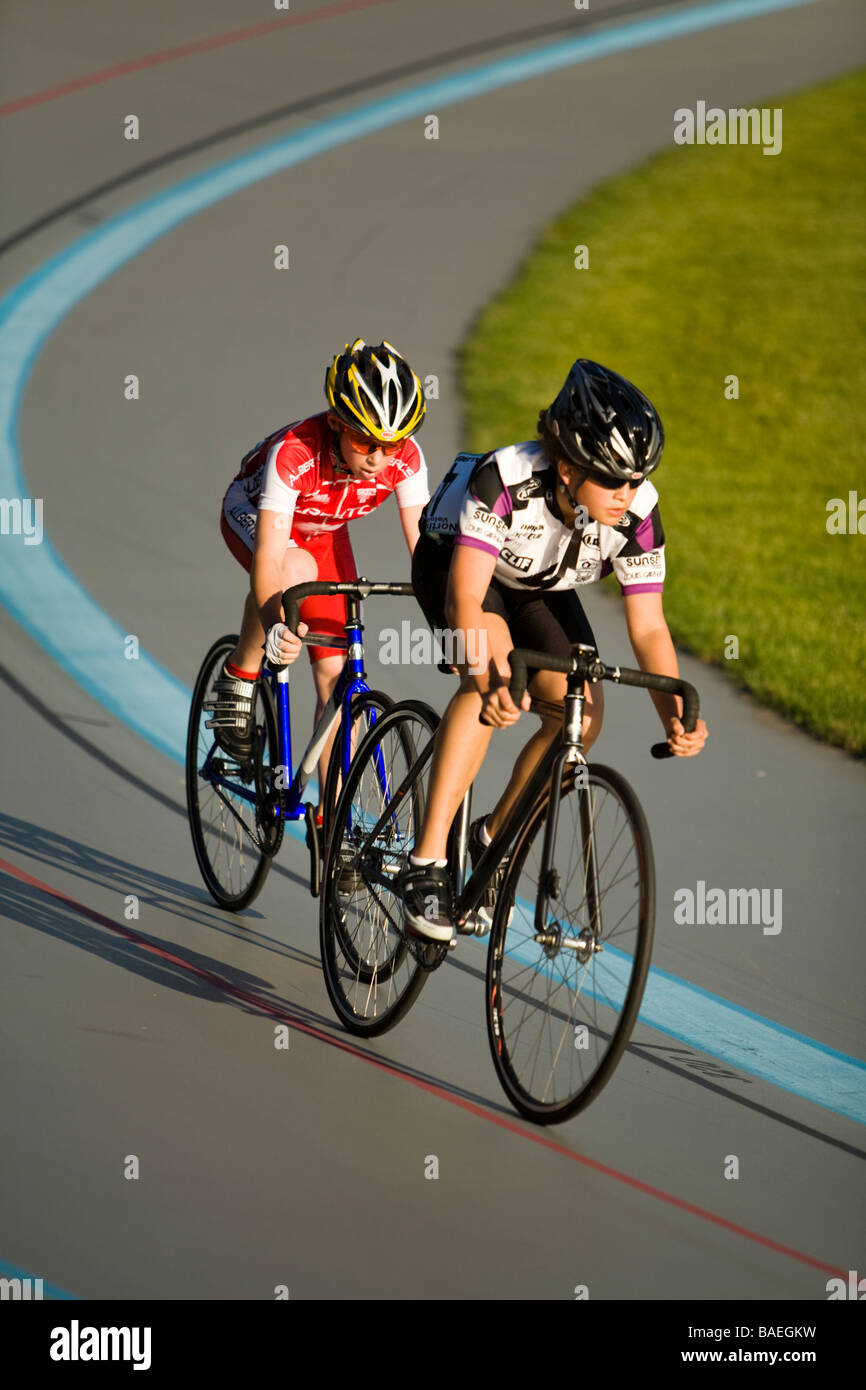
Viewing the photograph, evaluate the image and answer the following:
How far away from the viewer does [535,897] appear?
3.91 metres

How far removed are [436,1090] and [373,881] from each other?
0.54 metres

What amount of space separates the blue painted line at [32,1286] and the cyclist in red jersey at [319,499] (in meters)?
1.70

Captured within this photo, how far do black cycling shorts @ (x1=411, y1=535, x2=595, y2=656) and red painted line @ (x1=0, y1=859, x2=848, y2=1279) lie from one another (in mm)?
1062

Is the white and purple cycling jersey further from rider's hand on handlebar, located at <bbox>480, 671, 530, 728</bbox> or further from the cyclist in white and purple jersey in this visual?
rider's hand on handlebar, located at <bbox>480, 671, 530, 728</bbox>

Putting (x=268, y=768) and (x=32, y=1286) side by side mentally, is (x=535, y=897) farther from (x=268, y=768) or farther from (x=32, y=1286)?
(x=32, y=1286)

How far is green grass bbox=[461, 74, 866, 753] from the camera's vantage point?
25.4 ft

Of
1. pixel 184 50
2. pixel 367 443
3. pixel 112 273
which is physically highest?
pixel 184 50

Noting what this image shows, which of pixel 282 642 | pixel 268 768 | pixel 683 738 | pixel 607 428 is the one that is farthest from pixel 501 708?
pixel 268 768

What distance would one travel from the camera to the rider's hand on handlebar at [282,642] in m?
4.16

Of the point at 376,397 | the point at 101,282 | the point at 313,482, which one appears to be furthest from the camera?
the point at 101,282

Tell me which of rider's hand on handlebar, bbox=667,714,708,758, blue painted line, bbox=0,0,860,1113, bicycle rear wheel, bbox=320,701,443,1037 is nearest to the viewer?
rider's hand on handlebar, bbox=667,714,708,758
